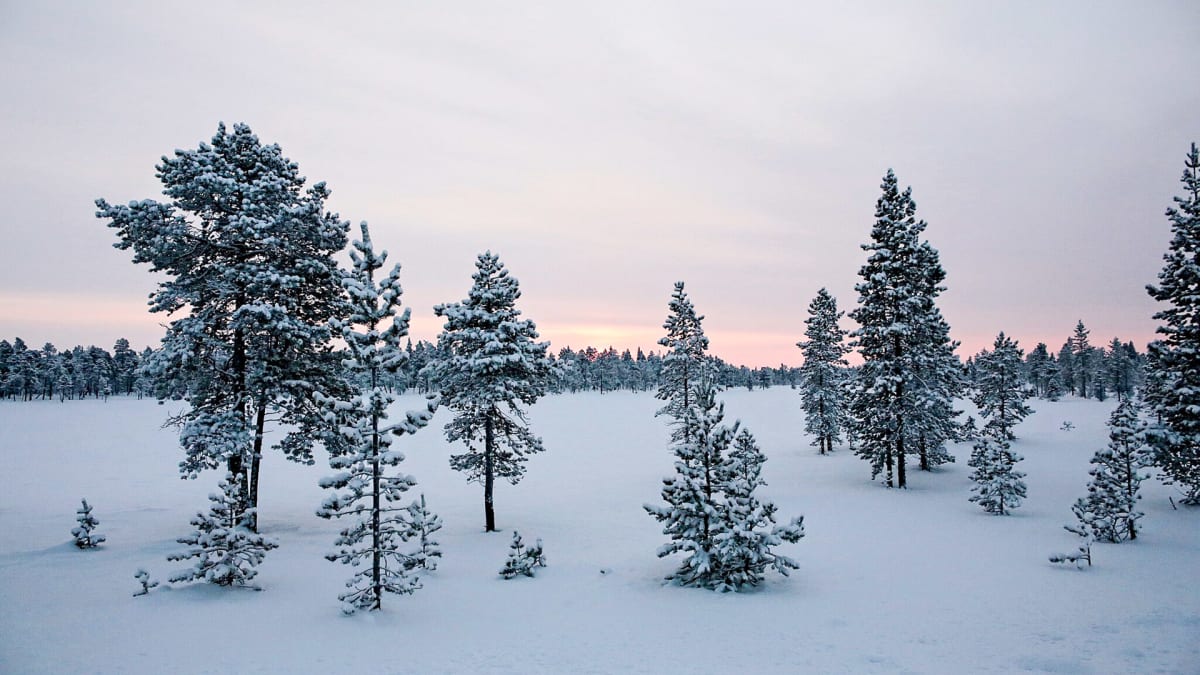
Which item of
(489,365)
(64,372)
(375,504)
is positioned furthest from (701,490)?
(64,372)

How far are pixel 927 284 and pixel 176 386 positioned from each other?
3568 cm

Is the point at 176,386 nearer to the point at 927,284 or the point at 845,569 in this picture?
the point at 845,569

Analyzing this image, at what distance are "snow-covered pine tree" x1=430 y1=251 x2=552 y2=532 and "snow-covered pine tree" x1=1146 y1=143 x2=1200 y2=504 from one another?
80.9 feet

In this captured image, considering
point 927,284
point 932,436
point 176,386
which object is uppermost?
point 927,284

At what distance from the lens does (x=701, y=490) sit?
16109 millimetres

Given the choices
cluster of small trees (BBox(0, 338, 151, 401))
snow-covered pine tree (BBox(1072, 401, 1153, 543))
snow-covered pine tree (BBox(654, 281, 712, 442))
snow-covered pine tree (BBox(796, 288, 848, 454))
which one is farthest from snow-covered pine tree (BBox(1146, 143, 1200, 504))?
cluster of small trees (BBox(0, 338, 151, 401))

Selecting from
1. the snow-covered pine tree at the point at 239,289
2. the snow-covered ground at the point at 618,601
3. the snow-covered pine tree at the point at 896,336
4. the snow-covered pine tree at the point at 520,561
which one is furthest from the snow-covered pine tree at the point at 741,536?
the snow-covered pine tree at the point at 896,336

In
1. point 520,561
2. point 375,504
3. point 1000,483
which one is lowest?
point 520,561

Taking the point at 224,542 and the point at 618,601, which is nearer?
the point at 224,542

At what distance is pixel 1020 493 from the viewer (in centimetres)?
2642

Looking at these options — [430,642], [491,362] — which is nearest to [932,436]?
[491,362]

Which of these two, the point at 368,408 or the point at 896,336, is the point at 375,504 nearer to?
the point at 368,408

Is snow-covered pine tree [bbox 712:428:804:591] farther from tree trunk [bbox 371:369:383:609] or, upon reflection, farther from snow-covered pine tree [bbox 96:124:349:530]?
snow-covered pine tree [bbox 96:124:349:530]

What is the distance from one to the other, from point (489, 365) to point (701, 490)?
11495 mm
